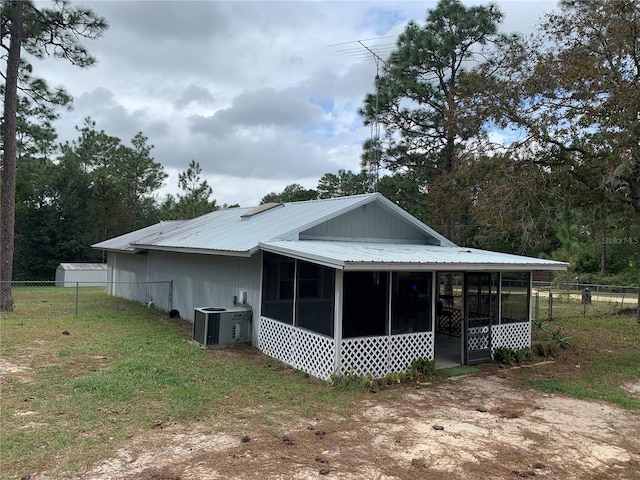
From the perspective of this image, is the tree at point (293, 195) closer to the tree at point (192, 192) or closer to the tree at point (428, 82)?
the tree at point (192, 192)

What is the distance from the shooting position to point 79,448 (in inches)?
181

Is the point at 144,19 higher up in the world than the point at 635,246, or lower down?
higher up

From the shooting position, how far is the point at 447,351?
1009cm

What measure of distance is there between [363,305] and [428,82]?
38.3 ft

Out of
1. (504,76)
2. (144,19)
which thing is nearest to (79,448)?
(144,19)

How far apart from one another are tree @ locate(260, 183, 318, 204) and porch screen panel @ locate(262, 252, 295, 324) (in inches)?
1684

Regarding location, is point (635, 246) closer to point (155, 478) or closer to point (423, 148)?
point (423, 148)

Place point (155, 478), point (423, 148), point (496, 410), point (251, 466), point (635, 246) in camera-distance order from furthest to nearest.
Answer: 1. point (635, 246)
2. point (423, 148)
3. point (496, 410)
4. point (251, 466)
5. point (155, 478)

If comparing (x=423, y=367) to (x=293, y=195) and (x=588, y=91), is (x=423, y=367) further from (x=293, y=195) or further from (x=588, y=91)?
(x=293, y=195)

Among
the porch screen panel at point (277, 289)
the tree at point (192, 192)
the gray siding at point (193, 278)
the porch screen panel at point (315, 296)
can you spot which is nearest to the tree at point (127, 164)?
the tree at point (192, 192)

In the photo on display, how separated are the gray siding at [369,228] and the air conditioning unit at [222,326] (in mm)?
2264

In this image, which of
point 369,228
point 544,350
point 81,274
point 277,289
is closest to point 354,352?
point 277,289

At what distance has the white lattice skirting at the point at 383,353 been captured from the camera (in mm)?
7469

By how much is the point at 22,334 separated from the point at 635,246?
4196 centimetres
